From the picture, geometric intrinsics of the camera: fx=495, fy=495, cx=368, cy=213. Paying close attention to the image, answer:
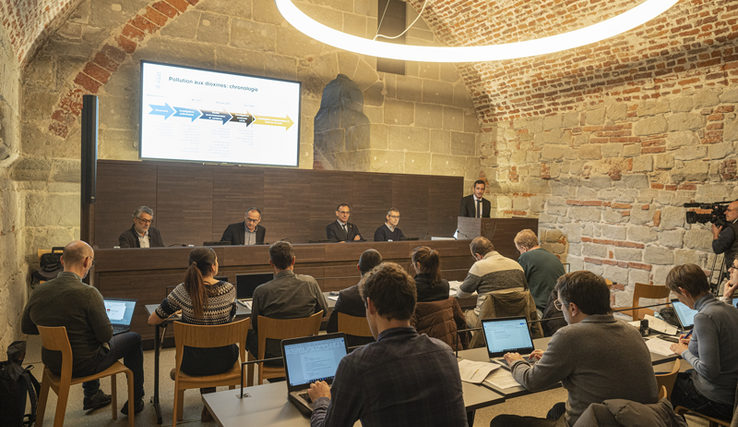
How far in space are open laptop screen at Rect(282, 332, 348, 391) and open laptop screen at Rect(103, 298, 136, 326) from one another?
75.3 inches

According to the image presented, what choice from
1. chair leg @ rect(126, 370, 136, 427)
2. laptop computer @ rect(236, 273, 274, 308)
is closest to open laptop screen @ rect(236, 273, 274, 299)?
laptop computer @ rect(236, 273, 274, 308)

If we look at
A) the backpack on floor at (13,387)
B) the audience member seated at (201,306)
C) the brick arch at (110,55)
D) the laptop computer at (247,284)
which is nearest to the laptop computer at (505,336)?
the audience member seated at (201,306)

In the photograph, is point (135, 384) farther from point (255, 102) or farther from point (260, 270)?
point (255, 102)

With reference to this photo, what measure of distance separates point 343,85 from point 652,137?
4933 mm

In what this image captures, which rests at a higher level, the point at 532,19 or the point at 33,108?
the point at 532,19

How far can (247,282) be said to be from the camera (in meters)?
4.46

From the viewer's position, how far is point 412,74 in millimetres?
8773

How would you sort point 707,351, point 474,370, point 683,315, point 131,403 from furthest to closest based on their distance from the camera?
point 683,315 → point 131,403 → point 707,351 → point 474,370

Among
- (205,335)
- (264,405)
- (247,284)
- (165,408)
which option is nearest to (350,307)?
(205,335)

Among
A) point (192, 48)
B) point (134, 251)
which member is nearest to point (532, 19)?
point (192, 48)

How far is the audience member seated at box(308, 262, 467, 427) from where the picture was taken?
61.2 inches

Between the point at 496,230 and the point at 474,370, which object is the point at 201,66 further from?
the point at 474,370

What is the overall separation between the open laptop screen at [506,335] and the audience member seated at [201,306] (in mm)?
1685

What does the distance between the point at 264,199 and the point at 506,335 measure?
5.10m
